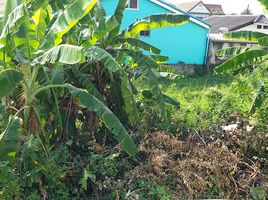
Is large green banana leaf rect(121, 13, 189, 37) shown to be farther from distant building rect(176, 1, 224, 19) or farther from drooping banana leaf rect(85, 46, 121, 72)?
distant building rect(176, 1, 224, 19)

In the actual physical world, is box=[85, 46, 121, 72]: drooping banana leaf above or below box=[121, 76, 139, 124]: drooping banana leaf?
above

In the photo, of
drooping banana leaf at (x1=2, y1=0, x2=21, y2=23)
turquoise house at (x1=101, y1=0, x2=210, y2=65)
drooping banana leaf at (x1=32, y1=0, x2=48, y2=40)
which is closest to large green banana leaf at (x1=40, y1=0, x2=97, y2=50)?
drooping banana leaf at (x1=32, y1=0, x2=48, y2=40)

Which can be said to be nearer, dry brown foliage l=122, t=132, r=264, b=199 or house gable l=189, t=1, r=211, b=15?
dry brown foliage l=122, t=132, r=264, b=199

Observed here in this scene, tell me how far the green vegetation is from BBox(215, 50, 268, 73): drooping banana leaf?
47 mm

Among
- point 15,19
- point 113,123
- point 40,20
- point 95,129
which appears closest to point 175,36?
point 95,129

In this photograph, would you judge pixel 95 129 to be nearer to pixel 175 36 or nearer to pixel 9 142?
pixel 9 142

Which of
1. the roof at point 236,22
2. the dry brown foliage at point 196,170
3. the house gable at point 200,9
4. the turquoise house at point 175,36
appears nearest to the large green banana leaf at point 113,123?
the dry brown foliage at point 196,170

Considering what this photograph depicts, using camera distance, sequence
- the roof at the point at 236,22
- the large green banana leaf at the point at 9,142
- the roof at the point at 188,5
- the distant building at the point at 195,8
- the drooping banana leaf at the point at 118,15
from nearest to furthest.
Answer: the large green banana leaf at the point at 9,142 < the drooping banana leaf at the point at 118,15 < the roof at the point at 236,22 < the roof at the point at 188,5 < the distant building at the point at 195,8

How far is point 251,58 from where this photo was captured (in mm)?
7441

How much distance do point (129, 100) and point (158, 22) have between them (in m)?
1.62

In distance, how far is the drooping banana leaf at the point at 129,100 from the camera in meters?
6.04

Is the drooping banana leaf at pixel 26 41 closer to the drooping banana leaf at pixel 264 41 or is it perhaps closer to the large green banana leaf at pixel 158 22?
the large green banana leaf at pixel 158 22

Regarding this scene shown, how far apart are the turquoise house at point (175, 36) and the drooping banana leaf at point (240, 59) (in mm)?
11933

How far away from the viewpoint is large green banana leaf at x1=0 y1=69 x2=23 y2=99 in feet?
15.4
